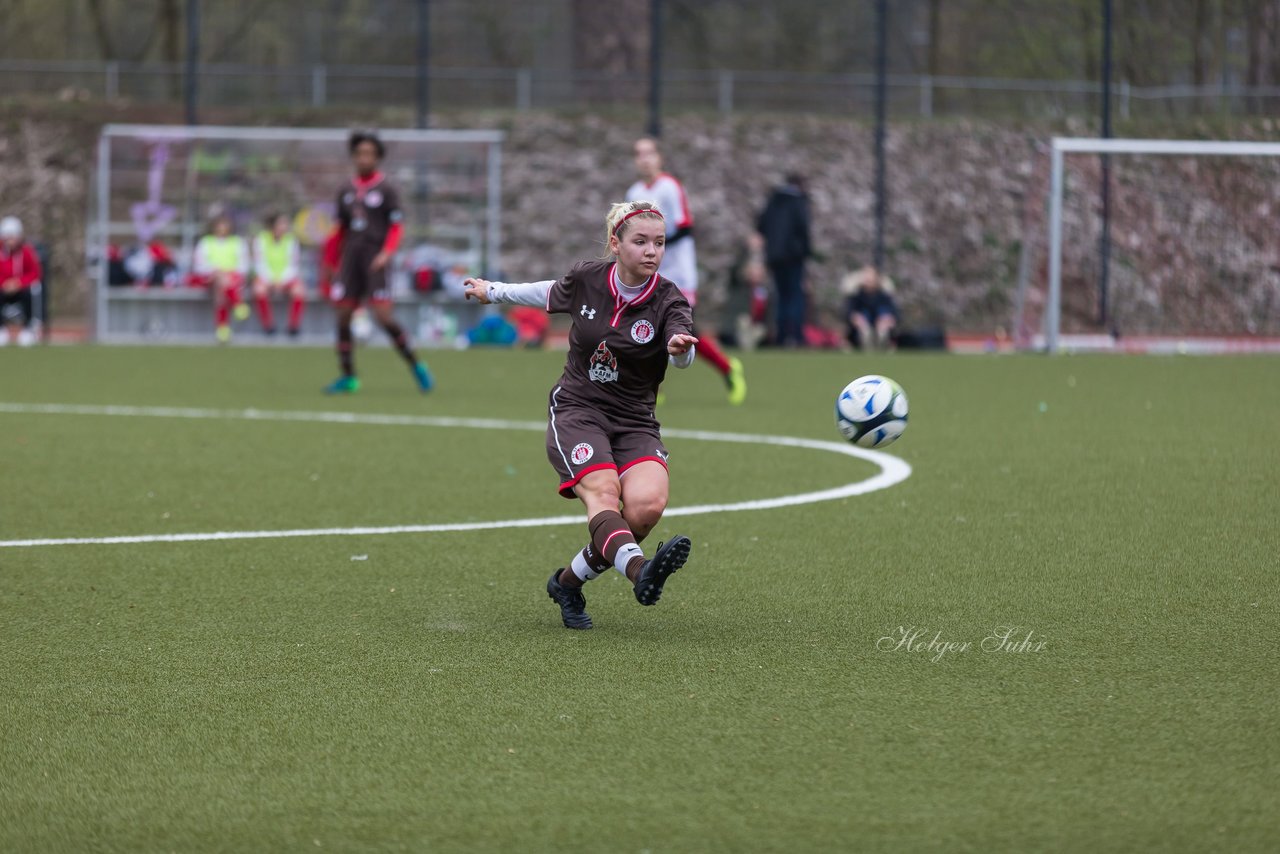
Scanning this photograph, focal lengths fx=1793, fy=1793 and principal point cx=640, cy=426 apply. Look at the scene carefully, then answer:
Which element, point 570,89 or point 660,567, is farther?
point 570,89

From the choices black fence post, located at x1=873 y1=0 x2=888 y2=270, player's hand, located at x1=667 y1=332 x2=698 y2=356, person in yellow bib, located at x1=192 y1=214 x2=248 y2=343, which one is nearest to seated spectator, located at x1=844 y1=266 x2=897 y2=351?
black fence post, located at x1=873 y1=0 x2=888 y2=270

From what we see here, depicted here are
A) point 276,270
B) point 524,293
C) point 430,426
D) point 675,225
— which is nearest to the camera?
point 524,293

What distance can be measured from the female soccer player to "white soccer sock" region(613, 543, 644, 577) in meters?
0.10

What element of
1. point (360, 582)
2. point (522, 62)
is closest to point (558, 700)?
point (360, 582)

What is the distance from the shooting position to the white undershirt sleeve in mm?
6336

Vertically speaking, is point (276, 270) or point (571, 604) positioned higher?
point (276, 270)

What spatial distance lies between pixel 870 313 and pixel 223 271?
26.8ft

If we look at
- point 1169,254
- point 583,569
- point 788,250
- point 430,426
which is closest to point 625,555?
point 583,569

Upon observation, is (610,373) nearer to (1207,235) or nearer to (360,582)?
(360,582)

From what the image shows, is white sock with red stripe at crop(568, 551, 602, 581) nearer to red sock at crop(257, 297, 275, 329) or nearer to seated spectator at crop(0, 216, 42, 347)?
seated spectator at crop(0, 216, 42, 347)

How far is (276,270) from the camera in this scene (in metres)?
23.1

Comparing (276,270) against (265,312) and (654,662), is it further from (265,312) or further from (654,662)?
(654,662)

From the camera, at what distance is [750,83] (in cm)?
3023

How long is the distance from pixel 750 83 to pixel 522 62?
15.4 feet
